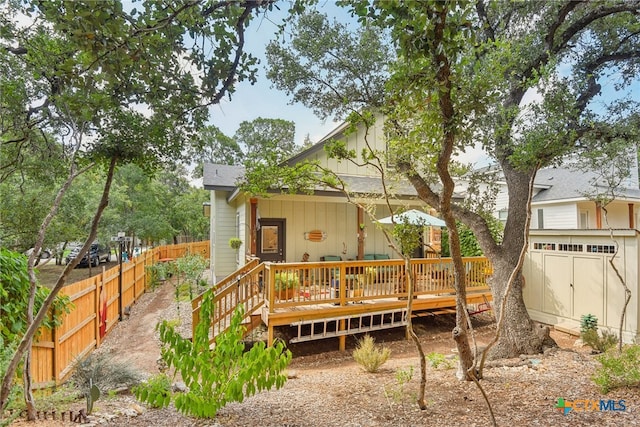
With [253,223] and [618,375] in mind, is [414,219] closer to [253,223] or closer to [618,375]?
[618,375]

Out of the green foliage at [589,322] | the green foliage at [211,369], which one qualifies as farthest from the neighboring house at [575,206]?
the green foliage at [211,369]

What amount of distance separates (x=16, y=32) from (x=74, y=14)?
3516 mm

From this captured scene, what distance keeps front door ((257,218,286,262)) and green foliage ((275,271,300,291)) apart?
9.29ft

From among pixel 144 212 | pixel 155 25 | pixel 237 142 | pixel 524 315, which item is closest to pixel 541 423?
pixel 524 315

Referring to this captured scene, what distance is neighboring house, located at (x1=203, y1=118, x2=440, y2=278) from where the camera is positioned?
965 cm

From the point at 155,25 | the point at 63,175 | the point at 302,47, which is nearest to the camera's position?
the point at 155,25

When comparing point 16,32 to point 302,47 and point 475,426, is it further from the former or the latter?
point 475,426

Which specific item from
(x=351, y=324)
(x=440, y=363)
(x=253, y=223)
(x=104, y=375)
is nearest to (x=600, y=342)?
(x=440, y=363)

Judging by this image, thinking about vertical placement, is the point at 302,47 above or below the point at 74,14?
above

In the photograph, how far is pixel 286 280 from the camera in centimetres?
683

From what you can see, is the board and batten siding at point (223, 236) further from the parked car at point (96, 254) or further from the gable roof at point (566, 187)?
the gable roof at point (566, 187)

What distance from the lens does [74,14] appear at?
2.29 meters

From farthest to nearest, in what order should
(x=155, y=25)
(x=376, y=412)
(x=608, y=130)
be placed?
(x=608, y=130)
(x=376, y=412)
(x=155, y=25)

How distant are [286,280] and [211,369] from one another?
375cm
